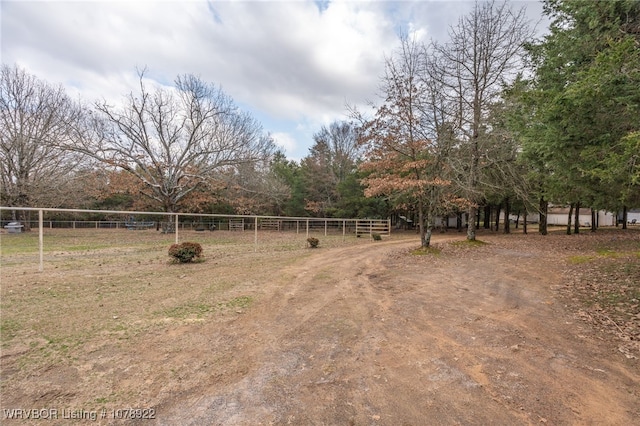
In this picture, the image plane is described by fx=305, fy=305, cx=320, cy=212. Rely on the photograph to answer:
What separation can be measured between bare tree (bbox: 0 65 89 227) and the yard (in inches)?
633

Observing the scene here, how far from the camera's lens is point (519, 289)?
6.30 meters

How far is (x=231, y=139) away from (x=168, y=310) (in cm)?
1877

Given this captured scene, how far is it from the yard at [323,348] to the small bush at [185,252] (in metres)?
1.84

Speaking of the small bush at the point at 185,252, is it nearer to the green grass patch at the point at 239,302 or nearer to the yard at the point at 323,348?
the yard at the point at 323,348

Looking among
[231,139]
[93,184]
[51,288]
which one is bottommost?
[51,288]

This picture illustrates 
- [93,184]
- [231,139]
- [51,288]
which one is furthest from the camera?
[231,139]

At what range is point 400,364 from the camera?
314 cm

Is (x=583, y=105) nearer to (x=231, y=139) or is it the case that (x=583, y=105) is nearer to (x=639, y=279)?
(x=639, y=279)

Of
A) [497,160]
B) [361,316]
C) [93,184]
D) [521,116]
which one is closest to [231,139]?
[93,184]

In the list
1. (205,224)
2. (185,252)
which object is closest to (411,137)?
(185,252)

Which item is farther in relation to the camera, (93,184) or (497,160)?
(93,184)

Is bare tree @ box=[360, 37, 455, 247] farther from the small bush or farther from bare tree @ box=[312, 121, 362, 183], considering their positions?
bare tree @ box=[312, 121, 362, 183]

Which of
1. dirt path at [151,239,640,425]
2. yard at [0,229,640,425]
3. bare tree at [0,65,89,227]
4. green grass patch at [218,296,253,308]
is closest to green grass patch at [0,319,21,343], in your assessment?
yard at [0,229,640,425]

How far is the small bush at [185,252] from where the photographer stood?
29.9 ft
